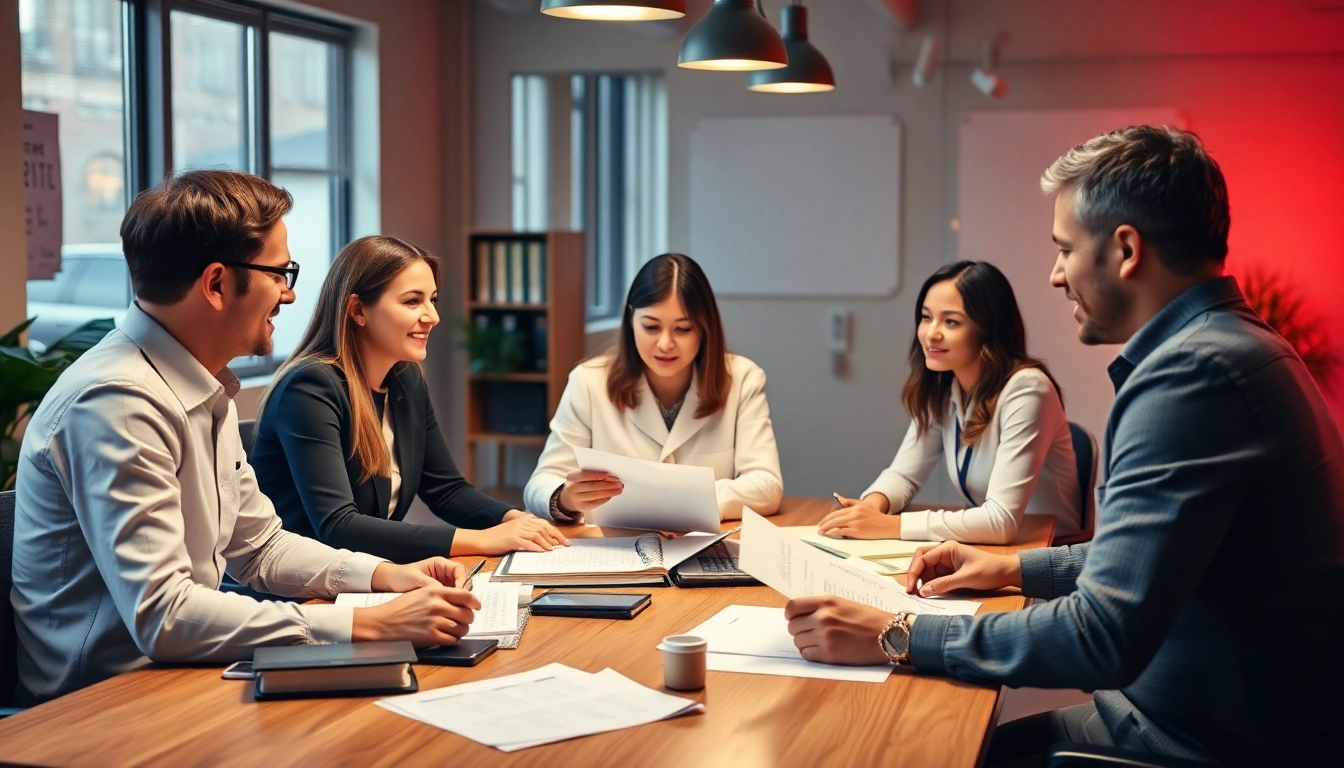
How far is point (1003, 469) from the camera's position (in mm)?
2674

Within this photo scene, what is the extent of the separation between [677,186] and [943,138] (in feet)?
4.08

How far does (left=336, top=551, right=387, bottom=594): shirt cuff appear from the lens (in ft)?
6.66

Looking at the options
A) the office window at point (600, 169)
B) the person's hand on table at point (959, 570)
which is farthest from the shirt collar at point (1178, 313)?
the office window at point (600, 169)

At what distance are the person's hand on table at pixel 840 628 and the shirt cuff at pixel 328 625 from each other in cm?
60

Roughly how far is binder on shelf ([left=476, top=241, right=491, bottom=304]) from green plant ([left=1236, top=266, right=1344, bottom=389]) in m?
3.23

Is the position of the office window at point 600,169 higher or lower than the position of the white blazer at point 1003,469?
higher

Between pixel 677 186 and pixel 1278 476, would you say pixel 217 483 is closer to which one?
pixel 1278 476

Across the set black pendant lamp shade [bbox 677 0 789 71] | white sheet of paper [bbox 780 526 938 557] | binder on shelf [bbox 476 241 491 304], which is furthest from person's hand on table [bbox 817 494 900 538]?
binder on shelf [bbox 476 241 491 304]

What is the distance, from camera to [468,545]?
2363 mm

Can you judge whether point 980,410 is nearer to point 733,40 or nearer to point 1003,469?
point 1003,469

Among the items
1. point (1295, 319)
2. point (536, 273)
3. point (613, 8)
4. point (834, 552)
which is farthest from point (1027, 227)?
point (613, 8)

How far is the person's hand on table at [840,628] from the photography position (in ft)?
5.44

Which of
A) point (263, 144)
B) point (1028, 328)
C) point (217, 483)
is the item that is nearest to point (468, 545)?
→ point (217, 483)

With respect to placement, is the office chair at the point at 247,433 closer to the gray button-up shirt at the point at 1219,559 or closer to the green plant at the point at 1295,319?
the gray button-up shirt at the point at 1219,559
